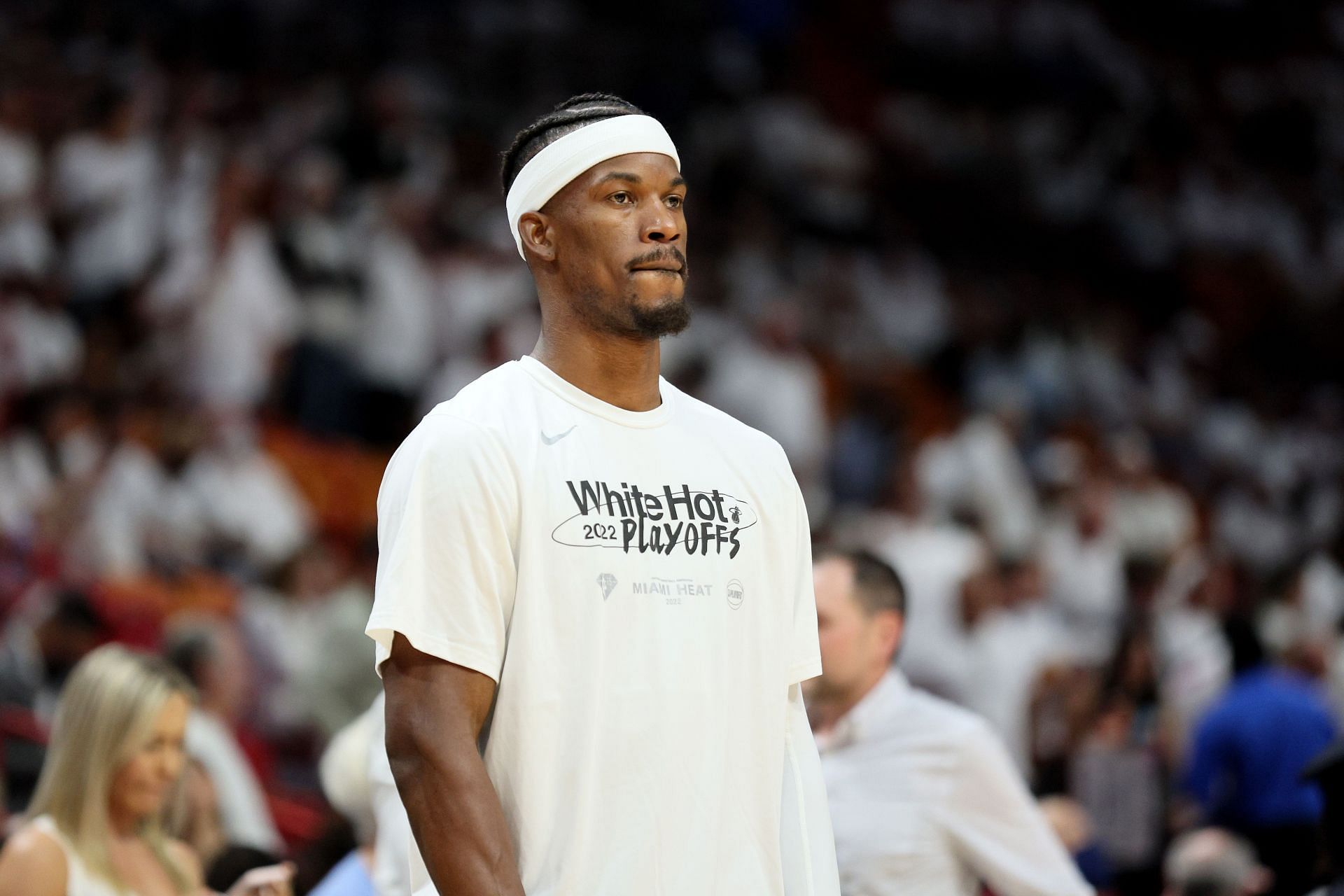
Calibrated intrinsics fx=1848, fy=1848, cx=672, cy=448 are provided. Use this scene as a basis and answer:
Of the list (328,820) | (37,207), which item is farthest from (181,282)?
(328,820)

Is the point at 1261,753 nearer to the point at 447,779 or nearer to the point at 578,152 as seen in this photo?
the point at 578,152

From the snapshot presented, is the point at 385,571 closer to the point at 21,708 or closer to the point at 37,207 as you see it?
the point at 21,708

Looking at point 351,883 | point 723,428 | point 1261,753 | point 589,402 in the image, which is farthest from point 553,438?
point 1261,753

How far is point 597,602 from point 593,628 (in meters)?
0.04

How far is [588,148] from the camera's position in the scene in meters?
2.88

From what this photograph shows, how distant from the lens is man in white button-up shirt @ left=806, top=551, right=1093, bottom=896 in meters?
4.13

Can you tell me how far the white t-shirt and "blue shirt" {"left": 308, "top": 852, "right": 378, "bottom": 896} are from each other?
164 centimetres

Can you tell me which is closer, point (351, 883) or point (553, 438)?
point (553, 438)

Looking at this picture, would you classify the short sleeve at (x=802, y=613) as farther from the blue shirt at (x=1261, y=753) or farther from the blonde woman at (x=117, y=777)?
the blue shirt at (x=1261, y=753)

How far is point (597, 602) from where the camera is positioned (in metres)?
2.72

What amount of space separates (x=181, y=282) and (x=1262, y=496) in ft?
28.6

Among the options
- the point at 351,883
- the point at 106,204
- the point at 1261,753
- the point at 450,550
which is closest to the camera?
the point at 450,550

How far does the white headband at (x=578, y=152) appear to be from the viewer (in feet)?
9.45

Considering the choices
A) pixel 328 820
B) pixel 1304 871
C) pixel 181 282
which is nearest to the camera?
pixel 328 820
